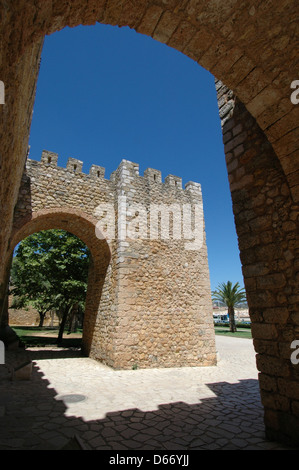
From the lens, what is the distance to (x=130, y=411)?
4078 millimetres

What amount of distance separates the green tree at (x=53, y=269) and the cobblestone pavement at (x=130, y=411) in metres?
6.42

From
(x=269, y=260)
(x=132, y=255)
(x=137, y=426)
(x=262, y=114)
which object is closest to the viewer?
(x=262, y=114)

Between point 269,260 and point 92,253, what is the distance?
8.20m

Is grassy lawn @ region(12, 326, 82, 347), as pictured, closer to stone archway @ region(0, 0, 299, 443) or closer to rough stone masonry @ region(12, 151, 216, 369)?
rough stone masonry @ region(12, 151, 216, 369)

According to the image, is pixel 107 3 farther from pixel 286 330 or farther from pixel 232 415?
pixel 232 415

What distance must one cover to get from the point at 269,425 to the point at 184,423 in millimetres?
1215

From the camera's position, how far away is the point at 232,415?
3.91 meters

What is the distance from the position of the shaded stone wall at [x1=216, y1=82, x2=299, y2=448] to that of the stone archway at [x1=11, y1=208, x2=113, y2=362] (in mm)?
5635

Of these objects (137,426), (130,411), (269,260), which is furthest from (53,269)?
(269,260)

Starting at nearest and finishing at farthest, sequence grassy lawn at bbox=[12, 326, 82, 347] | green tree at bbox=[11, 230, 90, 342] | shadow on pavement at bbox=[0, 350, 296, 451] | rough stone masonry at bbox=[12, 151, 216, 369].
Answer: shadow on pavement at bbox=[0, 350, 296, 451] → rough stone masonry at bbox=[12, 151, 216, 369] → green tree at bbox=[11, 230, 90, 342] → grassy lawn at bbox=[12, 326, 82, 347]

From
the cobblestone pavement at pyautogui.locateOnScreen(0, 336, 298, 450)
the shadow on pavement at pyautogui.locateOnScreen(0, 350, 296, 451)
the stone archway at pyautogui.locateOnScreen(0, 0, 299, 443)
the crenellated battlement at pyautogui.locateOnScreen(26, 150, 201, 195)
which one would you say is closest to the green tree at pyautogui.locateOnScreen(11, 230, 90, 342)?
the crenellated battlement at pyautogui.locateOnScreen(26, 150, 201, 195)

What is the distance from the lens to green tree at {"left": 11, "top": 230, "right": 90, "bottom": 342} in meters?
13.0

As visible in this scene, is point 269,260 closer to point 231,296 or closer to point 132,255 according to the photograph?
point 132,255

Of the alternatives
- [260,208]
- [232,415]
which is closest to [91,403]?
[232,415]
